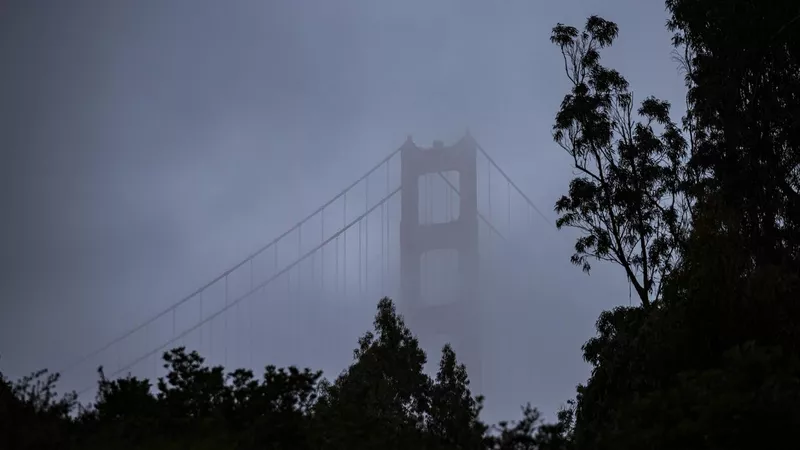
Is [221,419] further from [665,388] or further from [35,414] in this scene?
[665,388]

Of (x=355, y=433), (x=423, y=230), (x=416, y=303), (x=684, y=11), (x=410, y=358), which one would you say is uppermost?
(x=423, y=230)

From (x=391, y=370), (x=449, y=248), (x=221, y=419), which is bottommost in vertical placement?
(x=221, y=419)

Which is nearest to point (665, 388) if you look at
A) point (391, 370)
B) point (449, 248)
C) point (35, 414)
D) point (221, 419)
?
point (221, 419)

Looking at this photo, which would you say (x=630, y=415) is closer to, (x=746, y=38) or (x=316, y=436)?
(x=316, y=436)

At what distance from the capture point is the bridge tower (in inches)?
2029

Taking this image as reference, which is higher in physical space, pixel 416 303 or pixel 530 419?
pixel 416 303

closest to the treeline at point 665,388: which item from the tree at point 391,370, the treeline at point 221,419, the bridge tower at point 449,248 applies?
the treeline at point 221,419

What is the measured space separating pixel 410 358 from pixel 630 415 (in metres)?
18.3

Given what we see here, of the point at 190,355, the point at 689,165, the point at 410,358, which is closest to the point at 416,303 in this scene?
the point at 410,358

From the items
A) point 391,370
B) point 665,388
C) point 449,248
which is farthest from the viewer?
point 449,248

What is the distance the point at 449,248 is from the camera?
5694 centimetres

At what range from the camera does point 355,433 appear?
7961mm

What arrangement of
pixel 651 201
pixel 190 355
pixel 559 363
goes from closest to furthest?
pixel 190 355
pixel 651 201
pixel 559 363

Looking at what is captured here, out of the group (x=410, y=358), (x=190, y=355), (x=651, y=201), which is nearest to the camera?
(x=190, y=355)
